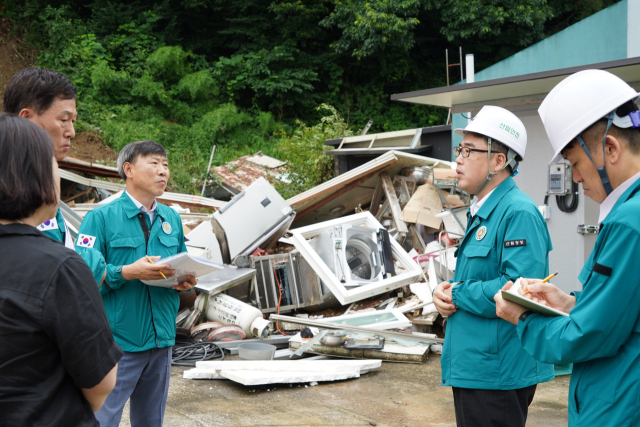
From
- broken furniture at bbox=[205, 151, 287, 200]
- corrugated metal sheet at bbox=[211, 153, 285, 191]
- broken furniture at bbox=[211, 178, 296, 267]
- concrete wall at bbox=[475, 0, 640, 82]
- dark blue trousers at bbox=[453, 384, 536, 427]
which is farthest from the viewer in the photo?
corrugated metal sheet at bbox=[211, 153, 285, 191]

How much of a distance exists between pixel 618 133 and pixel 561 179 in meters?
4.98

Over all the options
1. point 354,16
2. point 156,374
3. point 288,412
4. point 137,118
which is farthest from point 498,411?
point 354,16

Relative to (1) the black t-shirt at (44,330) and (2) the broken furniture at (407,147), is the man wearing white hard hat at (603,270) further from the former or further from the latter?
(2) the broken furniture at (407,147)

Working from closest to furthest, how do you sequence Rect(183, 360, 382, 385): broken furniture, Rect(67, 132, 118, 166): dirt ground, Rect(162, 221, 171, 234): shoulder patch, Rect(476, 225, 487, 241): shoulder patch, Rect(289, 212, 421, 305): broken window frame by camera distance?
1. Rect(476, 225, 487, 241): shoulder patch
2. Rect(162, 221, 171, 234): shoulder patch
3. Rect(183, 360, 382, 385): broken furniture
4. Rect(289, 212, 421, 305): broken window frame
5. Rect(67, 132, 118, 166): dirt ground

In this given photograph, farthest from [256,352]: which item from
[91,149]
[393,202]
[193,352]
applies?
[91,149]

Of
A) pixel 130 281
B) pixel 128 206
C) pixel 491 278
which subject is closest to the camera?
pixel 491 278

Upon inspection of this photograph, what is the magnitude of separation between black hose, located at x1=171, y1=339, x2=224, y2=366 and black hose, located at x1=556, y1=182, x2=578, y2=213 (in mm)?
4235

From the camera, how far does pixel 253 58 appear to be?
21.0 metres

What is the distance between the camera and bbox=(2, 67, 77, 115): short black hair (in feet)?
7.04

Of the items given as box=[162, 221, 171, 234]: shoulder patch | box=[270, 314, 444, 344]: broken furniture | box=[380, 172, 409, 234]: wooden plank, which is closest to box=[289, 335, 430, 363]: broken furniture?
box=[270, 314, 444, 344]: broken furniture

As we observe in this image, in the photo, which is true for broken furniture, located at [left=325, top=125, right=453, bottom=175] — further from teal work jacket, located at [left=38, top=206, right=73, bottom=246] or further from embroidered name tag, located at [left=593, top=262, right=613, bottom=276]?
embroidered name tag, located at [left=593, top=262, right=613, bottom=276]

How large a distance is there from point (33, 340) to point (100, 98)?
731 inches

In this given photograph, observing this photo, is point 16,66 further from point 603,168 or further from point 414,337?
point 603,168

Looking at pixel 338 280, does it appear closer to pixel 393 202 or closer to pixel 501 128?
pixel 393 202
